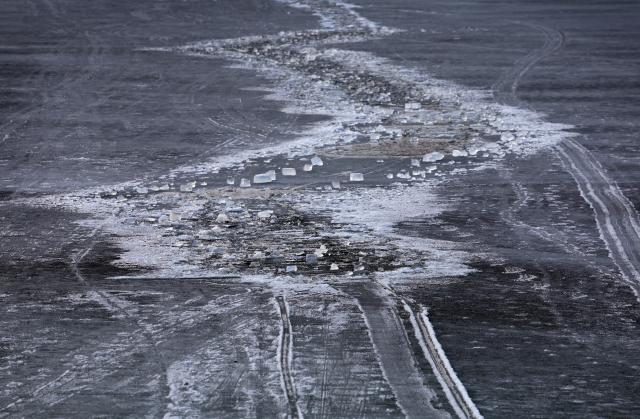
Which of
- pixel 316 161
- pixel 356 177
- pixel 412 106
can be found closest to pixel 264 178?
pixel 356 177

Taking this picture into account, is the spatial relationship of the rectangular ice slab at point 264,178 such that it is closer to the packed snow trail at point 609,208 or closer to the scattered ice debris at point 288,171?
the scattered ice debris at point 288,171

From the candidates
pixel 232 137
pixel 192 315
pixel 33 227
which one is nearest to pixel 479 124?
pixel 232 137

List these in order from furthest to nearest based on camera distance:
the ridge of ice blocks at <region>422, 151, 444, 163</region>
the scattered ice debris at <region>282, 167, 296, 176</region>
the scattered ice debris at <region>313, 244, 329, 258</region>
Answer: the ridge of ice blocks at <region>422, 151, 444, 163</region> → the scattered ice debris at <region>282, 167, 296, 176</region> → the scattered ice debris at <region>313, 244, 329, 258</region>

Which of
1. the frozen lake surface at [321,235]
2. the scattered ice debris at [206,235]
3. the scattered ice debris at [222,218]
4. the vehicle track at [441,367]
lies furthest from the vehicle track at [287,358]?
the scattered ice debris at [222,218]

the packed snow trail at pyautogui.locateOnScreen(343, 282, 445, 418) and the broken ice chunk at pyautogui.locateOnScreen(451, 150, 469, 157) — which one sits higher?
the packed snow trail at pyautogui.locateOnScreen(343, 282, 445, 418)

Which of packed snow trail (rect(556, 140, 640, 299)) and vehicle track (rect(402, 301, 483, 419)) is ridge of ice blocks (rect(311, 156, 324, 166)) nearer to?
packed snow trail (rect(556, 140, 640, 299))

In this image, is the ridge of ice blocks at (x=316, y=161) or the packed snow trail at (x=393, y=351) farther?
the ridge of ice blocks at (x=316, y=161)

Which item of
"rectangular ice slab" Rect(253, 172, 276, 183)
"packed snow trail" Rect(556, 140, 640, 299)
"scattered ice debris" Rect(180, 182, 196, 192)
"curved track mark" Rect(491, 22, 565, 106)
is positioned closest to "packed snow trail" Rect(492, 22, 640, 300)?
"packed snow trail" Rect(556, 140, 640, 299)

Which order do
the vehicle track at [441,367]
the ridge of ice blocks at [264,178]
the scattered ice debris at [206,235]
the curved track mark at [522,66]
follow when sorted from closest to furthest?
the vehicle track at [441,367] → the scattered ice debris at [206,235] → the ridge of ice blocks at [264,178] → the curved track mark at [522,66]

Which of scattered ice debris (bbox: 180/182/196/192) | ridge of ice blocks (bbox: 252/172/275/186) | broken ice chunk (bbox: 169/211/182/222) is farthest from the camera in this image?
ridge of ice blocks (bbox: 252/172/275/186)

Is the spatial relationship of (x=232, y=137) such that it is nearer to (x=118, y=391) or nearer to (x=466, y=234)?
(x=466, y=234)

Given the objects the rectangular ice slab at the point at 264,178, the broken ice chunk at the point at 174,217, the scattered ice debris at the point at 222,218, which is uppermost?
the scattered ice debris at the point at 222,218
